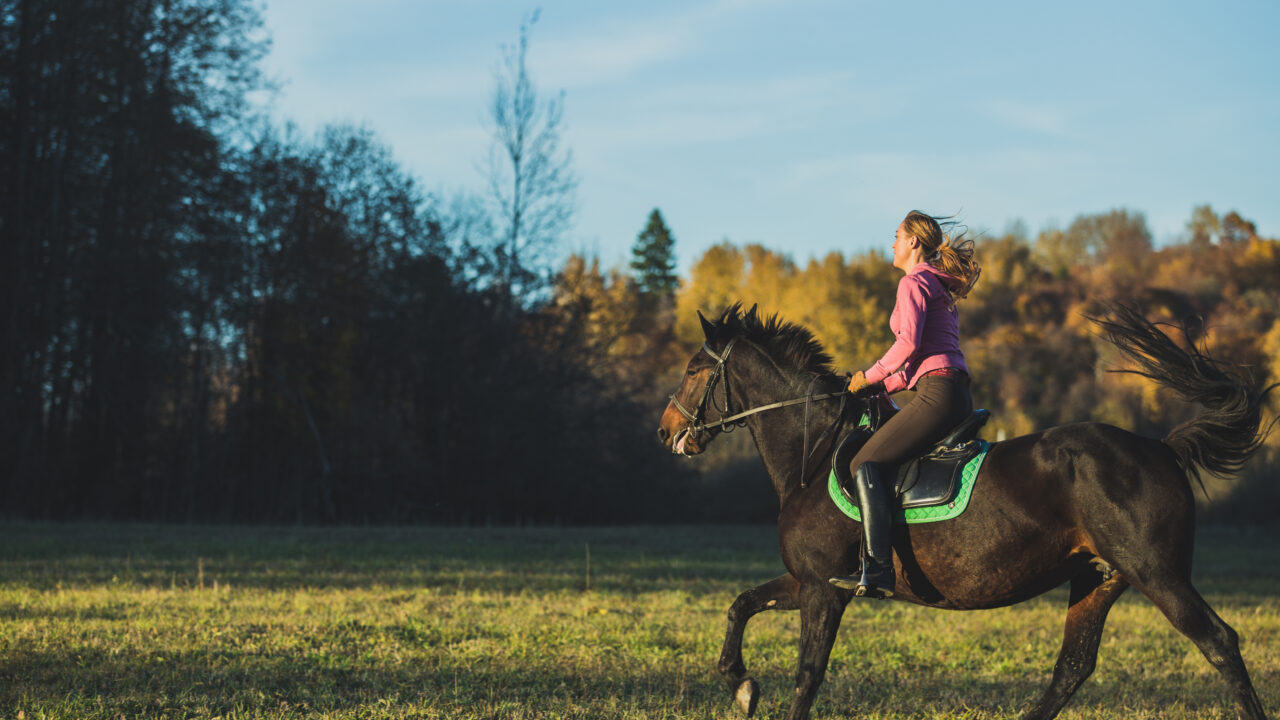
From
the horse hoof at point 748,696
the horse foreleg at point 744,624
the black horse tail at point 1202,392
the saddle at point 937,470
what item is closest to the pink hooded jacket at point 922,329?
the saddle at point 937,470

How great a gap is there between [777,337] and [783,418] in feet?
1.70

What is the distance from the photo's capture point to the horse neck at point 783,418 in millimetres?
5852

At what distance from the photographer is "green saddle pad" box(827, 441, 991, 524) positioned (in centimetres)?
517

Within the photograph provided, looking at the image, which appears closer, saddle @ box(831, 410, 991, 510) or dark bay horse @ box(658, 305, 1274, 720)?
dark bay horse @ box(658, 305, 1274, 720)

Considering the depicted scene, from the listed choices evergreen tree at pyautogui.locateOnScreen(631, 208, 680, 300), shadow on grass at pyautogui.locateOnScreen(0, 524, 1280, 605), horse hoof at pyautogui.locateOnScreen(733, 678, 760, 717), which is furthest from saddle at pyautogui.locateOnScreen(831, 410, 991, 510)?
evergreen tree at pyautogui.locateOnScreen(631, 208, 680, 300)

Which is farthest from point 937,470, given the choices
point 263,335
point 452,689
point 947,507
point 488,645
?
point 263,335

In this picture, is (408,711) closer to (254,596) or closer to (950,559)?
(950,559)

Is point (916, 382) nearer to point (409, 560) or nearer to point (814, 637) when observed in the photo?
point (814, 637)

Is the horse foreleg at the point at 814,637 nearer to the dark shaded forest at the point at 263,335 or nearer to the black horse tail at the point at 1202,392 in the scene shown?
the black horse tail at the point at 1202,392

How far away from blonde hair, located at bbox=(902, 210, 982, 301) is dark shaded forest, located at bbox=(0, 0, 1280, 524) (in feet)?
67.8

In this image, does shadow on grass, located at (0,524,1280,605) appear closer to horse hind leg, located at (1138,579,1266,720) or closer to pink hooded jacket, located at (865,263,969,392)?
pink hooded jacket, located at (865,263,969,392)

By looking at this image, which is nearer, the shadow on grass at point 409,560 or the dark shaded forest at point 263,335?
the shadow on grass at point 409,560

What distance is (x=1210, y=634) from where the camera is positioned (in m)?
4.67

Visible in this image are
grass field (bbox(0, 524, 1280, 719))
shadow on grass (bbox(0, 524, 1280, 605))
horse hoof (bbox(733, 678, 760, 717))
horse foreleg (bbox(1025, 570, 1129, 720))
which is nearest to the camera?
horse foreleg (bbox(1025, 570, 1129, 720))
